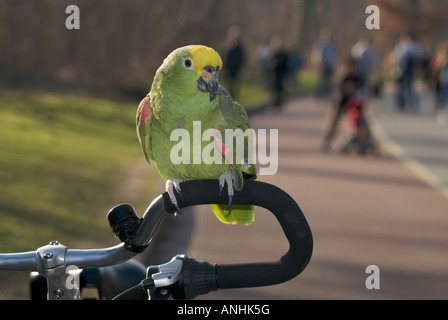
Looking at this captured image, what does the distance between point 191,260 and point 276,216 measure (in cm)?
29

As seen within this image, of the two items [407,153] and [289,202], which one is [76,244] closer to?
[289,202]

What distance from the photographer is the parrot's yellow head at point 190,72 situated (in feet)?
6.10

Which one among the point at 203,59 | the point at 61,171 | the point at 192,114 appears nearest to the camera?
the point at 203,59

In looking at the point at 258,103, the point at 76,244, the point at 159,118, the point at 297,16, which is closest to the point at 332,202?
the point at 76,244

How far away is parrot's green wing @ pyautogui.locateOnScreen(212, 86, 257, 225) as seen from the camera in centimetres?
183

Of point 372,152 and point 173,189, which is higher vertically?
point 372,152

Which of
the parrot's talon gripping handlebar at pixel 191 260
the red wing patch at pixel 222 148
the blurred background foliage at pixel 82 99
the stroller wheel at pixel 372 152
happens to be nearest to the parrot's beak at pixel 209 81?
the red wing patch at pixel 222 148

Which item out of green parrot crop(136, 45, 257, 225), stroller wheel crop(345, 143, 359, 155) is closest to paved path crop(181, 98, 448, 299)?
stroller wheel crop(345, 143, 359, 155)

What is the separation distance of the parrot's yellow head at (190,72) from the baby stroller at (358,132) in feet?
31.5

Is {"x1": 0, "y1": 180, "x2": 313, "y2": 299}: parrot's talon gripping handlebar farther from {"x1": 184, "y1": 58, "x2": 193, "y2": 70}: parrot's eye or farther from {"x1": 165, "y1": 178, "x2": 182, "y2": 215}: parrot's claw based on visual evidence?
{"x1": 184, "y1": 58, "x2": 193, "y2": 70}: parrot's eye

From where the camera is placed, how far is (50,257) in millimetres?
1723

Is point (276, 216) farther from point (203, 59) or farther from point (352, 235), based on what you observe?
point (352, 235)

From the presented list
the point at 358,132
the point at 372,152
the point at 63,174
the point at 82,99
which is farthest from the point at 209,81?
the point at 82,99

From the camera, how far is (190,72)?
193cm
